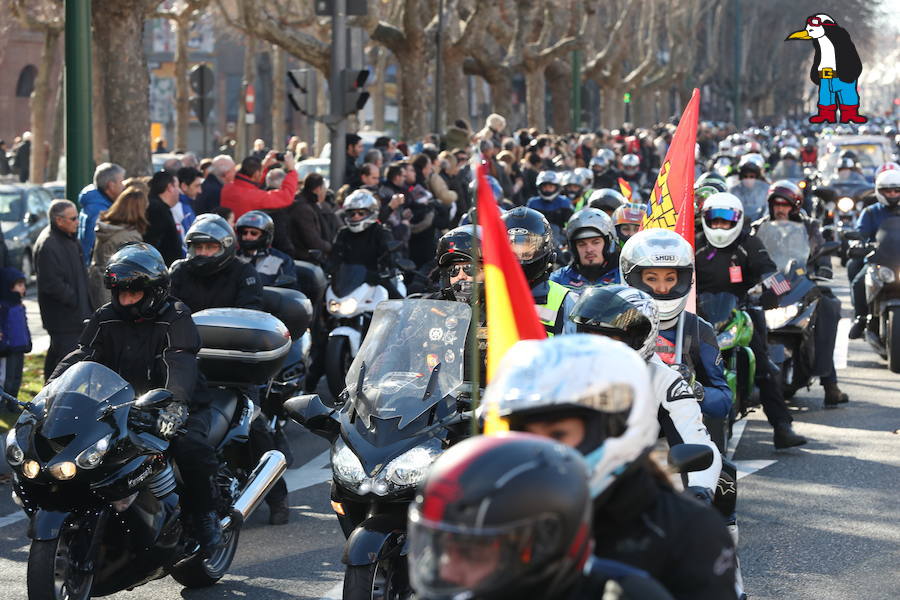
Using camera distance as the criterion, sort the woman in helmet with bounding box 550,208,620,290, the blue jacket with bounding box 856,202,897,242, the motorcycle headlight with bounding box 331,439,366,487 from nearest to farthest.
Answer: the motorcycle headlight with bounding box 331,439,366,487 → the woman in helmet with bounding box 550,208,620,290 → the blue jacket with bounding box 856,202,897,242

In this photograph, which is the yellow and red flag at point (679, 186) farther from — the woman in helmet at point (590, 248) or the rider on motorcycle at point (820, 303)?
the rider on motorcycle at point (820, 303)

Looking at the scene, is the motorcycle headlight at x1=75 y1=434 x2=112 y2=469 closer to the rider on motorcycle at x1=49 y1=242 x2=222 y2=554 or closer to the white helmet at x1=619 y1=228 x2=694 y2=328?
the rider on motorcycle at x1=49 y1=242 x2=222 y2=554

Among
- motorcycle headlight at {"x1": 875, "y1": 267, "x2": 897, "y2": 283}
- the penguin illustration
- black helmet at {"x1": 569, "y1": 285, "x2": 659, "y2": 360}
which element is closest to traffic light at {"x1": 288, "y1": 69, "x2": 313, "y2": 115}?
motorcycle headlight at {"x1": 875, "y1": 267, "x2": 897, "y2": 283}

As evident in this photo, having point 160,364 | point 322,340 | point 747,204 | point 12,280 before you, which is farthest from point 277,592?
point 747,204

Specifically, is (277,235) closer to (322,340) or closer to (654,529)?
(322,340)

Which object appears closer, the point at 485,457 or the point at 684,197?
the point at 485,457

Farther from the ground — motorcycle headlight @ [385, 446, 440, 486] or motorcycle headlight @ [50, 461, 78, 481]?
motorcycle headlight @ [385, 446, 440, 486]

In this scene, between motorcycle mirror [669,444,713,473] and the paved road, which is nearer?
motorcycle mirror [669,444,713,473]

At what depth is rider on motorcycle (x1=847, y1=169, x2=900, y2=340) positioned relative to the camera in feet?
44.7

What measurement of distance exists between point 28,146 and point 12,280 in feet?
82.2

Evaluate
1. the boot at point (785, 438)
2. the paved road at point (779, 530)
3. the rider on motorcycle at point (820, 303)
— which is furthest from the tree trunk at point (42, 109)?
the boot at point (785, 438)

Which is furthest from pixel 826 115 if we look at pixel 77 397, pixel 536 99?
pixel 536 99

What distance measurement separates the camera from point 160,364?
268 inches

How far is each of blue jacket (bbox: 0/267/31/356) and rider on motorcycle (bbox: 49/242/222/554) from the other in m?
4.58
